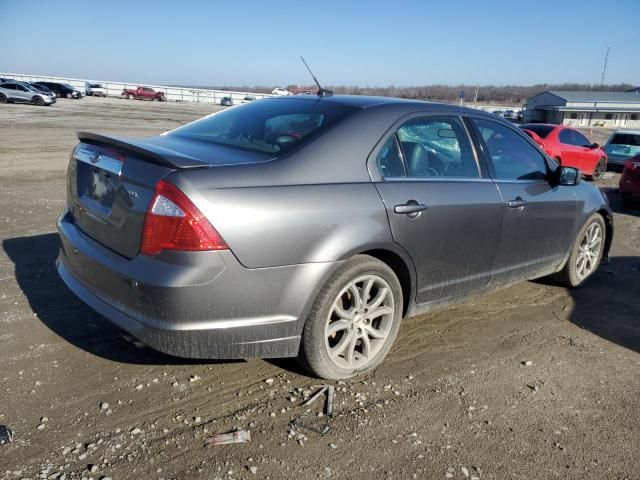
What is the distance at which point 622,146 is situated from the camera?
16359 mm

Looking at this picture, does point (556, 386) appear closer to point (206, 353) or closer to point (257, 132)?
point (206, 353)

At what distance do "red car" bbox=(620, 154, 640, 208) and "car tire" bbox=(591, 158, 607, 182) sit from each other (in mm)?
4948

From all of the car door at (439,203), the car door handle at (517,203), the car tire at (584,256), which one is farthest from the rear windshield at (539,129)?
the car door at (439,203)

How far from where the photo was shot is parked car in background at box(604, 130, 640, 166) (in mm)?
16172

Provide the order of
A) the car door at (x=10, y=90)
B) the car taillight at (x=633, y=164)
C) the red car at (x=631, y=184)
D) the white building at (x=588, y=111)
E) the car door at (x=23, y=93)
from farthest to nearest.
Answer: the white building at (x=588, y=111) → the car door at (x=10, y=90) → the car door at (x=23, y=93) → the car taillight at (x=633, y=164) → the red car at (x=631, y=184)

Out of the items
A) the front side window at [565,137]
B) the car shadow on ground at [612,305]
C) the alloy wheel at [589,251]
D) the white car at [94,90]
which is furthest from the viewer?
the white car at [94,90]

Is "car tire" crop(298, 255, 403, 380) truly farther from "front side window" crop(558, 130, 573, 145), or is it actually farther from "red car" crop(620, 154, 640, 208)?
"front side window" crop(558, 130, 573, 145)

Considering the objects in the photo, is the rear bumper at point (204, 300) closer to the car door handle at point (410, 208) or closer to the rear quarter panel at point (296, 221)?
the rear quarter panel at point (296, 221)

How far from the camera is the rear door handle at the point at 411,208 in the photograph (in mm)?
3170

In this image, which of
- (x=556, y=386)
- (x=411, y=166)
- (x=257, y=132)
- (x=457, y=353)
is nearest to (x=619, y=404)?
(x=556, y=386)

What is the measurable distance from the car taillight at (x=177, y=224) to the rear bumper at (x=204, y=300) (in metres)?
0.05

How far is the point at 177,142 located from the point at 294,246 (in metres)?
1.14

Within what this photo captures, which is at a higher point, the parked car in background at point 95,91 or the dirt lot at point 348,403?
the parked car in background at point 95,91

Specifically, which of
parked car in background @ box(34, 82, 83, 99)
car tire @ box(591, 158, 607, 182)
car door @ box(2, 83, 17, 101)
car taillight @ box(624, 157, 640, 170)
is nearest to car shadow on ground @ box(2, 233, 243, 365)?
car taillight @ box(624, 157, 640, 170)
